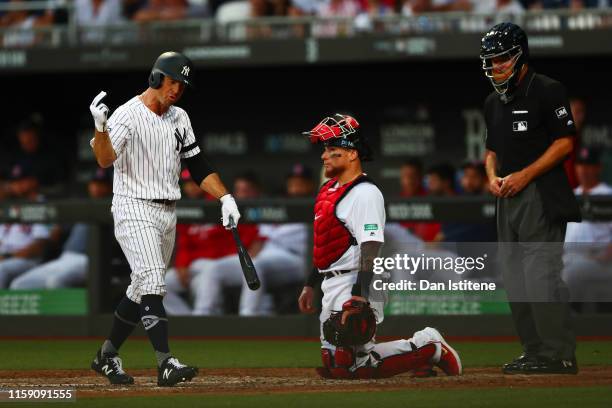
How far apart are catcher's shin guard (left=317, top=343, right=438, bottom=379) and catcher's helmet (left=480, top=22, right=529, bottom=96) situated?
143 cm

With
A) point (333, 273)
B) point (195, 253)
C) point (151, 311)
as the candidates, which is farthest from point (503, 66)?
point (195, 253)

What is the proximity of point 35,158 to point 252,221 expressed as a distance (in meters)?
4.17

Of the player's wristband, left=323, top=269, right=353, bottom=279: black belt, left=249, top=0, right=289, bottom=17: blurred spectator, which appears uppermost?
left=249, top=0, right=289, bottom=17: blurred spectator

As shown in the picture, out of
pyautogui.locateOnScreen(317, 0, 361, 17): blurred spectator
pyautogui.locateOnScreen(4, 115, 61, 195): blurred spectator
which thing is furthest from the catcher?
pyautogui.locateOnScreen(4, 115, 61, 195): blurred spectator

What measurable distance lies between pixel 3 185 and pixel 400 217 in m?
4.83

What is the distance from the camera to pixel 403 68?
1304 cm

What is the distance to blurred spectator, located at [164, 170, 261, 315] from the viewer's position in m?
9.32

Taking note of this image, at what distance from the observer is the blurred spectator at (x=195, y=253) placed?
30.6 feet

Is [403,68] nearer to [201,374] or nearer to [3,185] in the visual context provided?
[3,185]

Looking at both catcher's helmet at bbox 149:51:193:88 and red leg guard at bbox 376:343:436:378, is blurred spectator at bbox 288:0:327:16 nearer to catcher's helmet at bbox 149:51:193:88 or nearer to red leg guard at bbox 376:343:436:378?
catcher's helmet at bbox 149:51:193:88

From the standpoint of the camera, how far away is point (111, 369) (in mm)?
5871

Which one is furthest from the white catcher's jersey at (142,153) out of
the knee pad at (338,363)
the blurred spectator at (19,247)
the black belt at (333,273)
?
the blurred spectator at (19,247)

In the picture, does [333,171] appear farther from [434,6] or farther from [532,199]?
[434,6]

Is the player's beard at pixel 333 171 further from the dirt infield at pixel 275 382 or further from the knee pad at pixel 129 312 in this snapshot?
the knee pad at pixel 129 312
